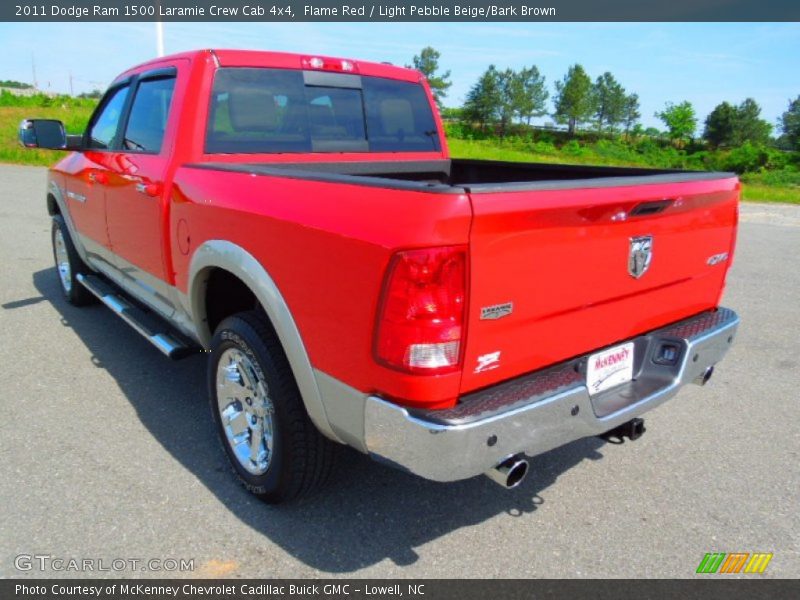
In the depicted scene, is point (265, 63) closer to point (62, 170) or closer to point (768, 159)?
point (62, 170)

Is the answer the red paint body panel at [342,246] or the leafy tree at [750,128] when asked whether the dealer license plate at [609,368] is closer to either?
the red paint body panel at [342,246]

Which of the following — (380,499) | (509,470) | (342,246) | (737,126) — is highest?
(737,126)

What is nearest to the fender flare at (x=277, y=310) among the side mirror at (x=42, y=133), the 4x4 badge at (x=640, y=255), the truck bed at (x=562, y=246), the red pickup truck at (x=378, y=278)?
the red pickup truck at (x=378, y=278)

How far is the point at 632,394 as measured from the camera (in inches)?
98.0

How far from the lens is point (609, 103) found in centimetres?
9544

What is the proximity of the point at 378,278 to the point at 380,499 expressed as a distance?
1368mm

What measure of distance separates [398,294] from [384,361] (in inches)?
8.9

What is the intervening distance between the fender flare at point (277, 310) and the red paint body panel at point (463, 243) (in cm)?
4

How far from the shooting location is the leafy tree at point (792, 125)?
2597 inches

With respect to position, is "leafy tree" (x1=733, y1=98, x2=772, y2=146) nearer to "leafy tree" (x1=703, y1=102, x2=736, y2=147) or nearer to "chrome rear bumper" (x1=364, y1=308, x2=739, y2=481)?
"leafy tree" (x1=703, y1=102, x2=736, y2=147)

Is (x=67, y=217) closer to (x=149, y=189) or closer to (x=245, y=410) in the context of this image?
(x=149, y=189)

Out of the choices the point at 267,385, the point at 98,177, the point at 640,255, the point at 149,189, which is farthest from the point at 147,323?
the point at 640,255

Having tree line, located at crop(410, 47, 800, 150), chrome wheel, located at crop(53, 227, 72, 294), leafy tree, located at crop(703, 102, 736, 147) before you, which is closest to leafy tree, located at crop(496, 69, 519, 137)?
tree line, located at crop(410, 47, 800, 150)
